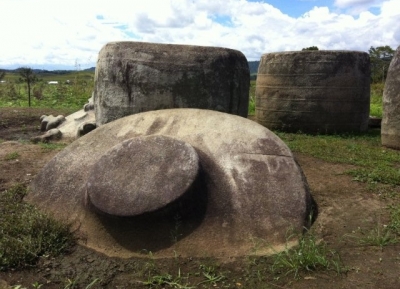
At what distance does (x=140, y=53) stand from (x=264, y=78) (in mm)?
4184

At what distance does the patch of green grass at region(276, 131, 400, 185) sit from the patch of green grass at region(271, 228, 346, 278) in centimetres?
228

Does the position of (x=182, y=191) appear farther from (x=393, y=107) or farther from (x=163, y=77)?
(x=393, y=107)

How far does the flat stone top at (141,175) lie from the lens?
3.60m

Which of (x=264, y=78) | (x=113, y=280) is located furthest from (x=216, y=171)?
(x=264, y=78)

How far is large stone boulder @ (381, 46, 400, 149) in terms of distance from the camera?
7219 mm

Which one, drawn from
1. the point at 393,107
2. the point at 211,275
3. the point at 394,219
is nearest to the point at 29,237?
the point at 211,275

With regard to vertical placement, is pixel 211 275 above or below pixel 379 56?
below

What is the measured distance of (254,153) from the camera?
13.8 ft

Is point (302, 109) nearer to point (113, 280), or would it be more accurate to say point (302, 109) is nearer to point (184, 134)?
point (184, 134)

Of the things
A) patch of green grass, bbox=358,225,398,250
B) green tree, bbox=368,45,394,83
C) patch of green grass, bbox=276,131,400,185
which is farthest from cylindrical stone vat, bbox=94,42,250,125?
green tree, bbox=368,45,394,83

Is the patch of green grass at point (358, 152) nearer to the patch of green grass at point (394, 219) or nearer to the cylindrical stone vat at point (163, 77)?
the patch of green grass at point (394, 219)

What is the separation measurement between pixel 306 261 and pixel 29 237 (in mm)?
2003

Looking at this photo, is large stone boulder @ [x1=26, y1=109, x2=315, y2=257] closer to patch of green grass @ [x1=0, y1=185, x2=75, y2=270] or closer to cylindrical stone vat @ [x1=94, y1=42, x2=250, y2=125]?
patch of green grass @ [x1=0, y1=185, x2=75, y2=270]

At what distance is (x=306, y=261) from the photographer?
310 centimetres
